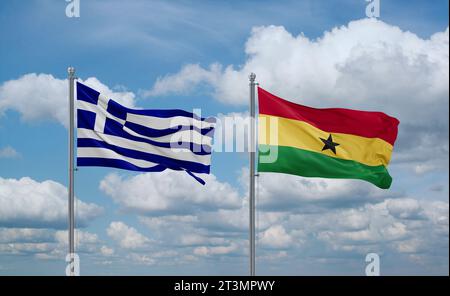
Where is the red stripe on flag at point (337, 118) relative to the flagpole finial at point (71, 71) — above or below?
below

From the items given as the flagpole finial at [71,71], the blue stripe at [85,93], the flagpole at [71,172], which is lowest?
the flagpole at [71,172]

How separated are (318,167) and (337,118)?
216 cm

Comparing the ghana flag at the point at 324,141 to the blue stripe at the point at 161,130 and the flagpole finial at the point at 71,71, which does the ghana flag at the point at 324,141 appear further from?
the flagpole finial at the point at 71,71

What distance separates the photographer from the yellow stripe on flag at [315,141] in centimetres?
2694

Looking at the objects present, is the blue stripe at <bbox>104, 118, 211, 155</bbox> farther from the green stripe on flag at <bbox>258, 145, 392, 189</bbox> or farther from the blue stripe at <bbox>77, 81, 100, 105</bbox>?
the green stripe on flag at <bbox>258, 145, 392, 189</bbox>

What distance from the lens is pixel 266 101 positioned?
89.3 feet

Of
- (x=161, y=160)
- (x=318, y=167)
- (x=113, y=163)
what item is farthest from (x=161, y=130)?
(x=318, y=167)

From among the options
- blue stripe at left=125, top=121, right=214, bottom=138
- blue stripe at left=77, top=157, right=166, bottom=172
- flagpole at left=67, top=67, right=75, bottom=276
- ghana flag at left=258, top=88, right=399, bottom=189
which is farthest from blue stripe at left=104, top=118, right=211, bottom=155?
ghana flag at left=258, top=88, right=399, bottom=189

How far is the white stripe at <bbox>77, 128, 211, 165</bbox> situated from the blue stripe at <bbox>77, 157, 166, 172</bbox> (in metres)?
0.58

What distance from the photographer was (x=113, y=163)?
2661cm

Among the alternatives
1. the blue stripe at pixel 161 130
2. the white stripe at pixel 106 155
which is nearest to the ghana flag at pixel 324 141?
the blue stripe at pixel 161 130
